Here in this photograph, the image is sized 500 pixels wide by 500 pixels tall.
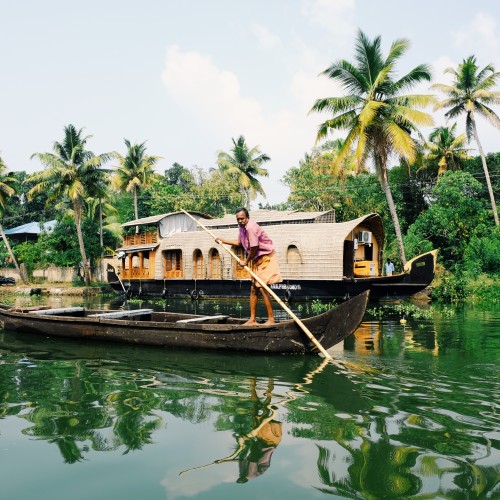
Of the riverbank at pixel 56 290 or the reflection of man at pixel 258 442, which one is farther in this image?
the riverbank at pixel 56 290

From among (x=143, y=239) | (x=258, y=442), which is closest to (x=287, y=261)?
(x=143, y=239)

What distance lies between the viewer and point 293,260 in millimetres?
16969

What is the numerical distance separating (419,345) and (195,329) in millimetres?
3639

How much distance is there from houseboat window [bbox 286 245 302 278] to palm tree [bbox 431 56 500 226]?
9.73 meters

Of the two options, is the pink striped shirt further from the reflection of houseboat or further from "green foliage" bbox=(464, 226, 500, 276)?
"green foliage" bbox=(464, 226, 500, 276)

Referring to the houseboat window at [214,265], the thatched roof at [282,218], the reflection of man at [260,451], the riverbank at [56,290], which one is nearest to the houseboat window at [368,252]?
the thatched roof at [282,218]

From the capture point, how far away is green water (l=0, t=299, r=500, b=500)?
310 centimetres

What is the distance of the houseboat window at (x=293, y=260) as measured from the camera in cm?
1680

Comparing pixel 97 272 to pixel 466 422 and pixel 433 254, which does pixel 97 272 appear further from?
pixel 466 422

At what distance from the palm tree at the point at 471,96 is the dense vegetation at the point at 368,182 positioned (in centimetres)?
4

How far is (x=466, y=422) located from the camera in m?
4.04

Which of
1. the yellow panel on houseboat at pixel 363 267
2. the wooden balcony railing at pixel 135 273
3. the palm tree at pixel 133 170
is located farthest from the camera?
the palm tree at pixel 133 170

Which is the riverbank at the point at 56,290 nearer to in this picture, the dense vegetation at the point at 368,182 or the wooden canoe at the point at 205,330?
the dense vegetation at the point at 368,182

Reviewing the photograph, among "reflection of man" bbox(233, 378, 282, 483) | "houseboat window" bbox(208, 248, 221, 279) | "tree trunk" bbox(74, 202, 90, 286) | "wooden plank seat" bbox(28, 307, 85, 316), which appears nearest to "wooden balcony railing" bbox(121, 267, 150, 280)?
"tree trunk" bbox(74, 202, 90, 286)
